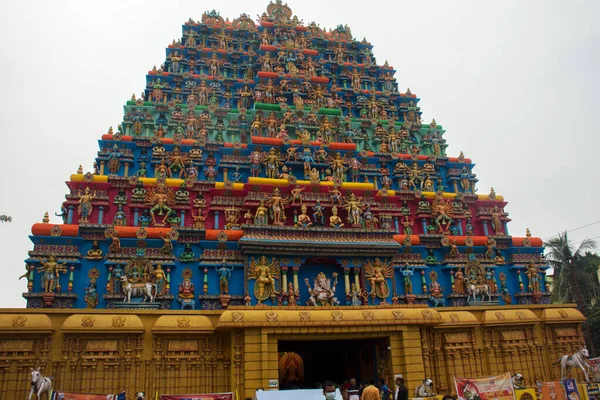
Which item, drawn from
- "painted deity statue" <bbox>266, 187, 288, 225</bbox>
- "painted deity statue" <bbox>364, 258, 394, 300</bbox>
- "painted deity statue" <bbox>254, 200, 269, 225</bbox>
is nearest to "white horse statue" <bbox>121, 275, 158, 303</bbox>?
"painted deity statue" <bbox>254, 200, 269, 225</bbox>

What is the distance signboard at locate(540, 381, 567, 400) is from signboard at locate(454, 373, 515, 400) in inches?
63.4

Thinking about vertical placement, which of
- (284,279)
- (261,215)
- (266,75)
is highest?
(266,75)

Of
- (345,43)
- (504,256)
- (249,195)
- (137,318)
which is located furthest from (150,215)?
(345,43)

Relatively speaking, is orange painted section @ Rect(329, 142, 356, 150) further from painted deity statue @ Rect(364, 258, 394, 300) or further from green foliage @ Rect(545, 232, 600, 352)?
green foliage @ Rect(545, 232, 600, 352)

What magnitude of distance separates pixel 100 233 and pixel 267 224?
28.9 feet

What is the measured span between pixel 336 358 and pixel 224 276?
898 cm

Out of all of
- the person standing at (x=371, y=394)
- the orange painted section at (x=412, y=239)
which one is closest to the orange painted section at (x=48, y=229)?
the orange painted section at (x=412, y=239)

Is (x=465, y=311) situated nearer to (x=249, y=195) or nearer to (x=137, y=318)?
(x=249, y=195)

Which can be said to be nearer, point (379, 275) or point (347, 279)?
point (347, 279)

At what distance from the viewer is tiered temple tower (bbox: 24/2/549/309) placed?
24.8 meters

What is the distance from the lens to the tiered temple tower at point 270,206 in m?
24.8

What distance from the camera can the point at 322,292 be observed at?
999 inches

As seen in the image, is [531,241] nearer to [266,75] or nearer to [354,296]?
[354,296]

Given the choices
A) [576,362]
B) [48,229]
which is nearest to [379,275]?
[576,362]
